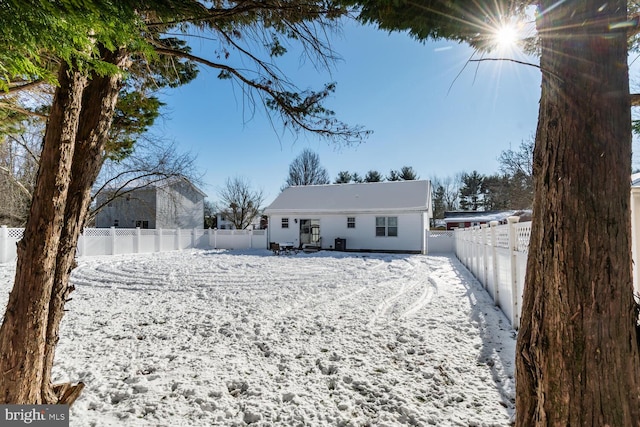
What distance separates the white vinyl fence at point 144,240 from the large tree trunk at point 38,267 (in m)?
12.7

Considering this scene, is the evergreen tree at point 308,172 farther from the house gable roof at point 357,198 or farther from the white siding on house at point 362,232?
the white siding on house at point 362,232

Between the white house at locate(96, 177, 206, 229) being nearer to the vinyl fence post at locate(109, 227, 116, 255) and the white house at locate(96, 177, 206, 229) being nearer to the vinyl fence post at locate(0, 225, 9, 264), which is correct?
the vinyl fence post at locate(109, 227, 116, 255)

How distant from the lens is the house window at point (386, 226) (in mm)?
17828

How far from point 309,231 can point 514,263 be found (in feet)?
53.8

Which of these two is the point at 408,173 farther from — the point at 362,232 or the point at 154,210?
the point at 154,210

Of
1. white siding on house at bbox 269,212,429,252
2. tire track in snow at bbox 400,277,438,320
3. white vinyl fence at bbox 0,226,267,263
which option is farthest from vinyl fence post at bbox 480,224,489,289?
white vinyl fence at bbox 0,226,267,263

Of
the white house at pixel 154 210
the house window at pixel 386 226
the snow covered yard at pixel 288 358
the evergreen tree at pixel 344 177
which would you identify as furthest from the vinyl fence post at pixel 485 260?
the evergreen tree at pixel 344 177

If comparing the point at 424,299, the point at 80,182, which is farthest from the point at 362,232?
the point at 80,182

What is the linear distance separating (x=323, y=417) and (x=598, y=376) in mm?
1812

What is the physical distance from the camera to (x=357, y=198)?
19.8 meters

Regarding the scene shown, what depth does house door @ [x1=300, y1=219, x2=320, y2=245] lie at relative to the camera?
65.5ft

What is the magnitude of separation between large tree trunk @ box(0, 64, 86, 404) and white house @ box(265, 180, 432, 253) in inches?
653

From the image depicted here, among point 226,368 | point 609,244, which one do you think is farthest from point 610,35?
point 226,368
